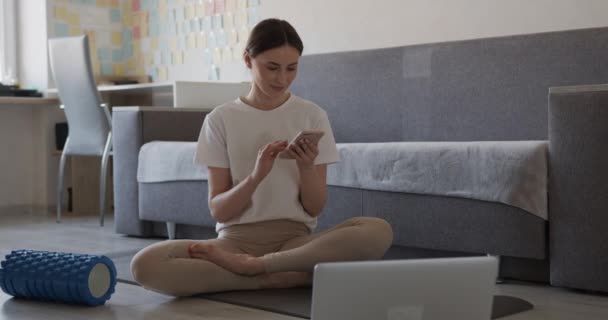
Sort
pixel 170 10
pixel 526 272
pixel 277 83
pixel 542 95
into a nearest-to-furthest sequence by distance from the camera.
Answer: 1. pixel 277 83
2. pixel 526 272
3. pixel 542 95
4. pixel 170 10

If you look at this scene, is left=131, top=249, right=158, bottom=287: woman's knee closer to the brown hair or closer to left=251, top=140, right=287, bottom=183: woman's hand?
left=251, top=140, right=287, bottom=183: woman's hand

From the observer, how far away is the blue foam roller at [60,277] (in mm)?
2412

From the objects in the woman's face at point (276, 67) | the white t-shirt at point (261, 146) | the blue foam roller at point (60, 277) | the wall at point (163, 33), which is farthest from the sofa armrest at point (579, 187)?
the wall at point (163, 33)

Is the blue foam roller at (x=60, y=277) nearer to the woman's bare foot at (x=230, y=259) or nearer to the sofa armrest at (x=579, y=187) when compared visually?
the woman's bare foot at (x=230, y=259)

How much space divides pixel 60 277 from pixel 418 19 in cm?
226

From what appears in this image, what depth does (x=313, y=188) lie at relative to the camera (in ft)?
8.06

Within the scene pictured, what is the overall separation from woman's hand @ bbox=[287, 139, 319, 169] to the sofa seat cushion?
1402mm

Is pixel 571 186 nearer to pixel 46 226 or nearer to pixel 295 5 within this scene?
pixel 295 5

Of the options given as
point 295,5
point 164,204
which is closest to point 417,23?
point 295,5

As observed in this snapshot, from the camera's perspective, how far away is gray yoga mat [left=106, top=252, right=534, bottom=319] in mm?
2287

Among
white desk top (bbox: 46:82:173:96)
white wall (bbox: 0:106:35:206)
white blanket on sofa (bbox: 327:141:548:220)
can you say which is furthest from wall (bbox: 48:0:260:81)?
white blanket on sofa (bbox: 327:141:548:220)

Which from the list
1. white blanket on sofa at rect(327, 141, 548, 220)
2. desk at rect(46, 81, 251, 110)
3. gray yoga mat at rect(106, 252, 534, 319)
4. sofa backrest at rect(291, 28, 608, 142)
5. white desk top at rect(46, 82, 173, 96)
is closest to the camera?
gray yoga mat at rect(106, 252, 534, 319)

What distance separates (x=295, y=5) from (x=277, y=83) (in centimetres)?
230

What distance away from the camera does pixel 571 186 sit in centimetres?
258
